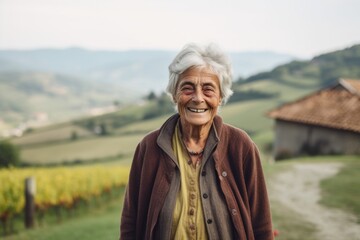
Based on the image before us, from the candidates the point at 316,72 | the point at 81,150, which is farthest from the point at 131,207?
the point at 316,72

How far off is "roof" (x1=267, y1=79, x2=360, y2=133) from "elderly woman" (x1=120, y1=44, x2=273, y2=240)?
18.3 metres

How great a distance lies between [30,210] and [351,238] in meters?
7.79

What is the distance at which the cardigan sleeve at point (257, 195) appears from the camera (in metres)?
2.36

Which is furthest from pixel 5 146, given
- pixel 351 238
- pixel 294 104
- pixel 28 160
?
pixel 351 238

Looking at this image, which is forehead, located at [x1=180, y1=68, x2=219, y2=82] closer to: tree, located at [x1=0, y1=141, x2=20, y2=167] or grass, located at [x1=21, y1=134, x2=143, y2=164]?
tree, located at [x1=0, y1=141, x2=20, y2=167]

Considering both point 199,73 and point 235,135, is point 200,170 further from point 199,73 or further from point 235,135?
point 199,73

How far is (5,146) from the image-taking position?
37.0 m

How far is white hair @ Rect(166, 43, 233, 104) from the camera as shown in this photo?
7.38 ft

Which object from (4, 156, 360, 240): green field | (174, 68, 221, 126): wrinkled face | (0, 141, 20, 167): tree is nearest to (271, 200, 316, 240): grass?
(4, 156, 360, 240): green field

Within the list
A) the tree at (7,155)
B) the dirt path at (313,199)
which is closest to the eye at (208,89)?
the dirt path at (313,199)

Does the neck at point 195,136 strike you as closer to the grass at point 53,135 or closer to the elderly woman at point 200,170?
the elderly woman at point 200,170

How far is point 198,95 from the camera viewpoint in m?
2.30

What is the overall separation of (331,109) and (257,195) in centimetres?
2079

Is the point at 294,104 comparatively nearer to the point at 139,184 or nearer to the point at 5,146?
the point at 139,184
